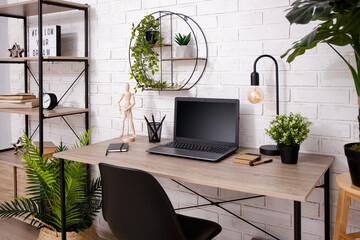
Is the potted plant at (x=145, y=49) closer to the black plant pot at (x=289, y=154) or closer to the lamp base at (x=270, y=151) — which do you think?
the lamp base at (x=270, y=151)

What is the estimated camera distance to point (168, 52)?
2.33 meters

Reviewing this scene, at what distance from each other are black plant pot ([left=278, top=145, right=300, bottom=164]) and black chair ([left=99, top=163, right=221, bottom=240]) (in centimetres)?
53

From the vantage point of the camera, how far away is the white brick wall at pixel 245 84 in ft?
6.07

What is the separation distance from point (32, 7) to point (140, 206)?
75.8 inches

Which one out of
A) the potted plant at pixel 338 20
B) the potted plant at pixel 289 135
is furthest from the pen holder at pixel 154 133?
the potted plant at pixel 338 20

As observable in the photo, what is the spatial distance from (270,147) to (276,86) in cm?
32

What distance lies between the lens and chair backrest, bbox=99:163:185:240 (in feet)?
4.66

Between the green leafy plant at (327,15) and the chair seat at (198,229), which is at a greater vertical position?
the green leafy plant at (327,15)

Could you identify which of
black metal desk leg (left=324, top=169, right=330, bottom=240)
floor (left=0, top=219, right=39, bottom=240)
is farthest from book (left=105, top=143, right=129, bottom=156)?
floor (left=0, top=219, right=39, bottom=240)

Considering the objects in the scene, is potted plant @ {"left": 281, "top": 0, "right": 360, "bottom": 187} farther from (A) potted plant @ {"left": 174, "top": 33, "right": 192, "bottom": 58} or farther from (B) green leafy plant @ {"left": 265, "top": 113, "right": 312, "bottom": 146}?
(A) potted plant @ {"left": 174, "top": 33, "right": 192, "bottom": 58}

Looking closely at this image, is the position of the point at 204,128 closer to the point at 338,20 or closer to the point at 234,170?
the point at 234,170

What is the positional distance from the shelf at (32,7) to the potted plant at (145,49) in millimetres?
540

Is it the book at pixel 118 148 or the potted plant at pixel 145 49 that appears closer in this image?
the book at pixel 118 148

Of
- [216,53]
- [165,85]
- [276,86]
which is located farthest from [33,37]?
[276,86]
